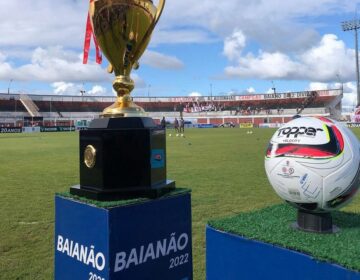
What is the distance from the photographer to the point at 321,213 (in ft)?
6.73

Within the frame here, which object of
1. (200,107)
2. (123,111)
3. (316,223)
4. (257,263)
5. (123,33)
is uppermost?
(200,107)

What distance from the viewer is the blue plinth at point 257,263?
5.60ft

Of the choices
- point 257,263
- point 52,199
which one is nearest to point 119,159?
point 257,263

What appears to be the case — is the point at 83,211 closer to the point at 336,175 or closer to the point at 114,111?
the point at 114,111

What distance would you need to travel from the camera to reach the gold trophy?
2598 millimetres

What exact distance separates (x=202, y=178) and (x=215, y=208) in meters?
2.79

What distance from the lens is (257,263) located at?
1.95 m

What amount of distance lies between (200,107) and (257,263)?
82.7m

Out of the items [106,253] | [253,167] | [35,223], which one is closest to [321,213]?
[106,253]

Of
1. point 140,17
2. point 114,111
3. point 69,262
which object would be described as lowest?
point 69,262

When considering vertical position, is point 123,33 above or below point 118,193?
above

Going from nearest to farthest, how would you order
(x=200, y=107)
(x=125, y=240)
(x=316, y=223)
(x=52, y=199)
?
(x=316, y=223), (x=125, y=240), (x=52, y=199), (x=200, y=107)

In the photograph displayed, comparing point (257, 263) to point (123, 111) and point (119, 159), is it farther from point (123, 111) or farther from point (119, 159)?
point (123, 111)

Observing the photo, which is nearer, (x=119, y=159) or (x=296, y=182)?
(x=296, y=182)
